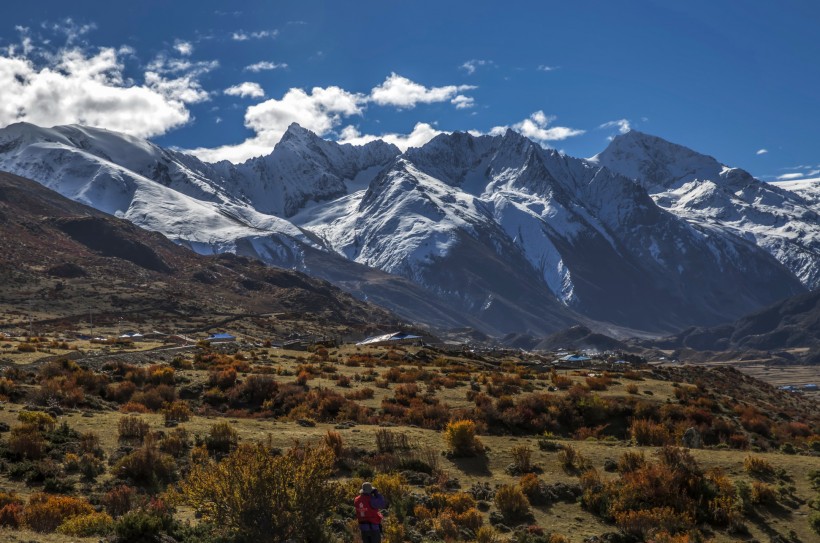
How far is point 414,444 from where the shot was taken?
24797mm

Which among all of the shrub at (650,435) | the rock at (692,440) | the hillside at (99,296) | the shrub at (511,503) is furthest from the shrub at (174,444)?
the hillside at (99,296)

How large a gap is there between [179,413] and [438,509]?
12.3m

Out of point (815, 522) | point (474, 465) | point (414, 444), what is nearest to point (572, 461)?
point (474, 465)

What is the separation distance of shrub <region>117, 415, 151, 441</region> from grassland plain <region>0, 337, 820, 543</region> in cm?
9

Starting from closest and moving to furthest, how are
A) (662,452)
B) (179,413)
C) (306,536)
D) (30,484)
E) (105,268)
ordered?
(306,536)
(30,484)
(662,452)
(179,413)
(105,268)

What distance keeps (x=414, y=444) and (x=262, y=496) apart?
1135cm

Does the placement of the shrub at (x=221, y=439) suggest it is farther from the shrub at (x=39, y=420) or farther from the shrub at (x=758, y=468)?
the shrub at (x=758, y=468)

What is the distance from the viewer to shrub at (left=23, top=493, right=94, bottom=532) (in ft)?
50.1

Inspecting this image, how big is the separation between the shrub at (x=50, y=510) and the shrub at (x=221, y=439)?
581 cm

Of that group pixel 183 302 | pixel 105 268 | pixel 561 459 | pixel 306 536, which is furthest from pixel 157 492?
pixel 105 268

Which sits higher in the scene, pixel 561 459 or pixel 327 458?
pixel 327 458

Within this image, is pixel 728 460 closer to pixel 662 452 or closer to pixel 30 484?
pixel 662 452

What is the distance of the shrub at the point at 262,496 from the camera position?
13906 mm

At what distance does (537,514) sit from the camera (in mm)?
19359
